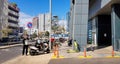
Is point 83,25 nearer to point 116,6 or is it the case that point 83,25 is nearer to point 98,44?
point 116,6

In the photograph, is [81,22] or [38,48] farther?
[81,22]

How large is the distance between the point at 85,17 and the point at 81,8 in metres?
1.01

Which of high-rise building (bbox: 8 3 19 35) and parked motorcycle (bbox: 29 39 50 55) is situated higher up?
high-rise building (bbox: 8 3 19 35)

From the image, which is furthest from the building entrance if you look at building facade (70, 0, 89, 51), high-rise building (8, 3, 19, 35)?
high-rise building (8, 3, 19, 35)

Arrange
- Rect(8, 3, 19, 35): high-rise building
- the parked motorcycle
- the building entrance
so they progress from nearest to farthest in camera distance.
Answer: the parked motorcycle, the building entrance, Rect(8, 3, 19, 35): high-rise building

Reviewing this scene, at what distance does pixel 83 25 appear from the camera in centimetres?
2752

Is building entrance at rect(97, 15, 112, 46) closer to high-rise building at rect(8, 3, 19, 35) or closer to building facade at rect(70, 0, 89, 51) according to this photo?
building facade at rect(70, 0, 89, 51)

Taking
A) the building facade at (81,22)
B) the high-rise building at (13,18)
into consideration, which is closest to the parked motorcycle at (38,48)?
the building facade at (81,22)

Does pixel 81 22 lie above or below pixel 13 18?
below

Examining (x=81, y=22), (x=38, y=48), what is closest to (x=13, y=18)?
(x=81, y=22)

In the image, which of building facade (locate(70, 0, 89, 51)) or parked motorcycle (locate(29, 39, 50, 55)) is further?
building facade (locate(70, 0, 89, 51))

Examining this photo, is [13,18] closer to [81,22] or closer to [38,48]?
[81,22]

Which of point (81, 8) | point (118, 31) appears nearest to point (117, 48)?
point (118, 31)

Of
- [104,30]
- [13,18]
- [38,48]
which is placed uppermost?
[13,18]
